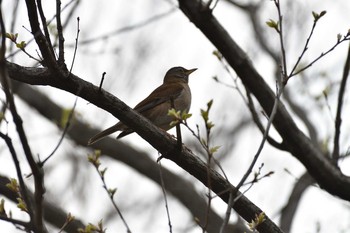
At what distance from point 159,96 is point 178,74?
7.10 feet

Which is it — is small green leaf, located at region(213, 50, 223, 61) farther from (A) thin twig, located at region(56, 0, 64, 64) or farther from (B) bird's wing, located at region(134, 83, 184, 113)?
(A) thin twig, located at region(56, 0, 64, 64)

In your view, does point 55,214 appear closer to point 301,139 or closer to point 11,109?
point 301,139

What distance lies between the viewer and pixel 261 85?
5.92m

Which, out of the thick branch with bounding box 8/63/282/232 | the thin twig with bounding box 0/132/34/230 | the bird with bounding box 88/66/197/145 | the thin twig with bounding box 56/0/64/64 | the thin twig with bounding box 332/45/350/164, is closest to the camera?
the thin twig with bounding box 0/132/34/230

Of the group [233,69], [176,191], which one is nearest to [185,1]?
[233,69]

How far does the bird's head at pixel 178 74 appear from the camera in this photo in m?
9.63

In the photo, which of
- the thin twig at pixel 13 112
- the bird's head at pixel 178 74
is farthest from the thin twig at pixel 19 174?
the bird's head at pixel 178 74

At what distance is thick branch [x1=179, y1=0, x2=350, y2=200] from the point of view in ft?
18.1

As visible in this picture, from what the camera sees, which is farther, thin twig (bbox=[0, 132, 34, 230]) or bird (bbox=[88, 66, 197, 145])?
bird (bbox=[88, 66, 197, 145])

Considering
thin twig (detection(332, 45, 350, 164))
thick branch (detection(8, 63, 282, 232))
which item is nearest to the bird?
thin twig (detection(332, 45, 350, 164))

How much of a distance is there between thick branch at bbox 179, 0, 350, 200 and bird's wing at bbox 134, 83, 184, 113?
1616mm

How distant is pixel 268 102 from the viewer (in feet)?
19.4

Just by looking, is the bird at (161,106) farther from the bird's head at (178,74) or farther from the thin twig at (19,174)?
the thin twig at (19,174)

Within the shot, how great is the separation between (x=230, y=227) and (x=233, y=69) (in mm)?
3325
